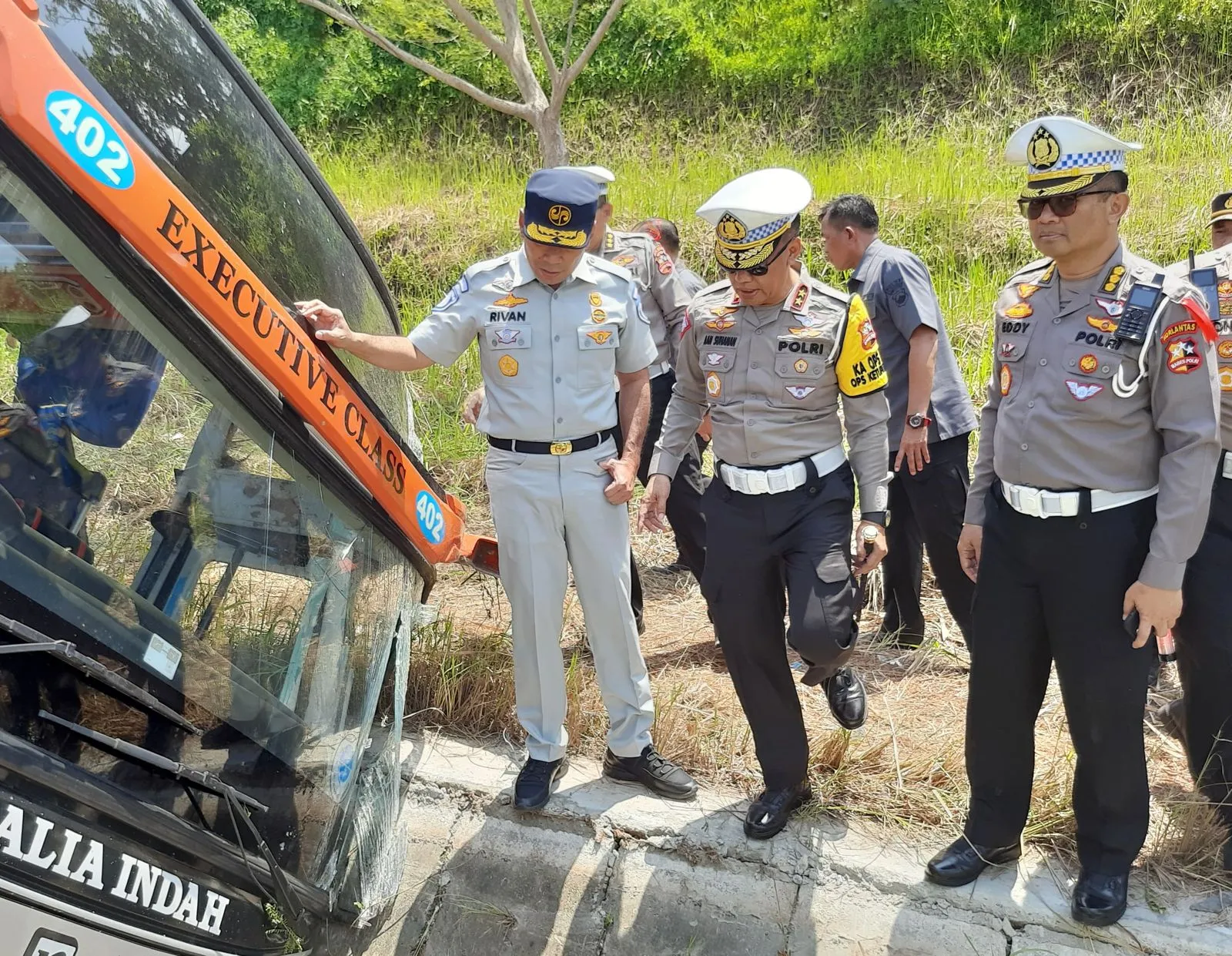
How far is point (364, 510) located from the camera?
2.53 m

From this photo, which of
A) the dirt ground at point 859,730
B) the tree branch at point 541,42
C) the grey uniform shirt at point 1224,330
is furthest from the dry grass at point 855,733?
the tree branch at point 541,42

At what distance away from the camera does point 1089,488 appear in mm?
2285

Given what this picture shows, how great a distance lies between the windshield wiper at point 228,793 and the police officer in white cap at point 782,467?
1198 millimetres

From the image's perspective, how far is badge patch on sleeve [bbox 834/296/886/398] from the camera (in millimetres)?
2727

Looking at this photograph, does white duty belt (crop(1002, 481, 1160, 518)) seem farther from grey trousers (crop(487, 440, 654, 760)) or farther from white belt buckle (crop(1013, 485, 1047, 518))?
grey trousers (crop(487, 440, 654, 760))

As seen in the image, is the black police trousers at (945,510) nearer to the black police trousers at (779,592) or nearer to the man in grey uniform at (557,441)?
the black police trousers at (779,592)

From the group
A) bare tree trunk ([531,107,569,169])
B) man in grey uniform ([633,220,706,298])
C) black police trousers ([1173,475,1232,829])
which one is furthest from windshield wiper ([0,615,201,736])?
bare tree trunk ([531,107,569,169])

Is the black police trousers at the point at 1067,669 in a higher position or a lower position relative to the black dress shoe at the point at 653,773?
higher

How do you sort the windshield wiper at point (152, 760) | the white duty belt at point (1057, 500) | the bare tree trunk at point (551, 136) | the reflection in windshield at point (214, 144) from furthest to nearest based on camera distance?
the bare tree trunk at point (551, 136) < the white duty belt at point (1057, 500) < the reflection in windshield at point (214, 144) < the windshield wiper at point (152, 760)

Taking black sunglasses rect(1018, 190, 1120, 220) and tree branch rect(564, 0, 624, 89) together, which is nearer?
black sunglasses rect(1018, 190, 1120, 220)

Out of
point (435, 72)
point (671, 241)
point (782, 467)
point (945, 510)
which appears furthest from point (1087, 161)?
point (435, 72)

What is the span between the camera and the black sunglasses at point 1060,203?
2209 mm

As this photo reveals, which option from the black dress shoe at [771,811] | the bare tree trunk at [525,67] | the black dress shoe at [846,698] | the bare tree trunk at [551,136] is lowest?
the black dress shoe at [771,811]

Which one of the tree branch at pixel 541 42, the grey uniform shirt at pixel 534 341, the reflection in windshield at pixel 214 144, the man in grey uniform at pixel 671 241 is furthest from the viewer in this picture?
the tree branch at pixel 541 42
